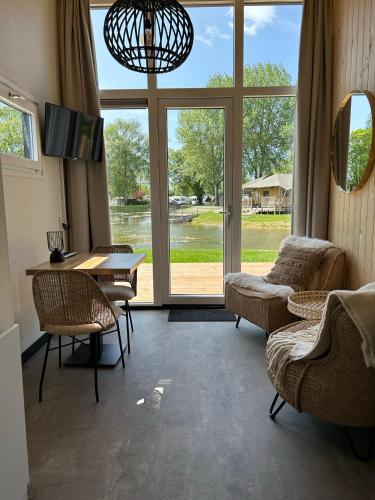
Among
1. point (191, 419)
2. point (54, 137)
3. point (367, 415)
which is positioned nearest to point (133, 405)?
point (191, 419)

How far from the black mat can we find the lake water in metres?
0.70

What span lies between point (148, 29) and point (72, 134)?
152 centimetres

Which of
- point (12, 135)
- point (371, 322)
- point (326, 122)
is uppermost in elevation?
point (326, 122)

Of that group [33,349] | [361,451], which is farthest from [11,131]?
[361,451]

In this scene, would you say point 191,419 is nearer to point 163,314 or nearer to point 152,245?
point 163,314

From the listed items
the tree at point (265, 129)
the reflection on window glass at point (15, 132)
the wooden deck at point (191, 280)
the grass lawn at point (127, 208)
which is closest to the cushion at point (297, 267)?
the wooden deck at point (191, 280)

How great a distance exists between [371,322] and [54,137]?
2844mm

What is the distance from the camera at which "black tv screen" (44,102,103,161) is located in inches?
119

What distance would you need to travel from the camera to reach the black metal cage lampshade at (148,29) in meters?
1.96

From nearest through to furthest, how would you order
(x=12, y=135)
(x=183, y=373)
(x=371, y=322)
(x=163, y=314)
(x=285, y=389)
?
(x=371, y=322)
(x=285, y=389)
(x=183, y=373)
(x=12, y=135)
(x=163, y=314)

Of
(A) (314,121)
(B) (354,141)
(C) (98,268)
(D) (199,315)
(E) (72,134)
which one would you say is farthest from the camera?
(D) (199,315)

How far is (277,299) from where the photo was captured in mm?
2791

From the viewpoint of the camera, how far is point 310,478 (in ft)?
5.06

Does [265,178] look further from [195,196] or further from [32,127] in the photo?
[32,127]
